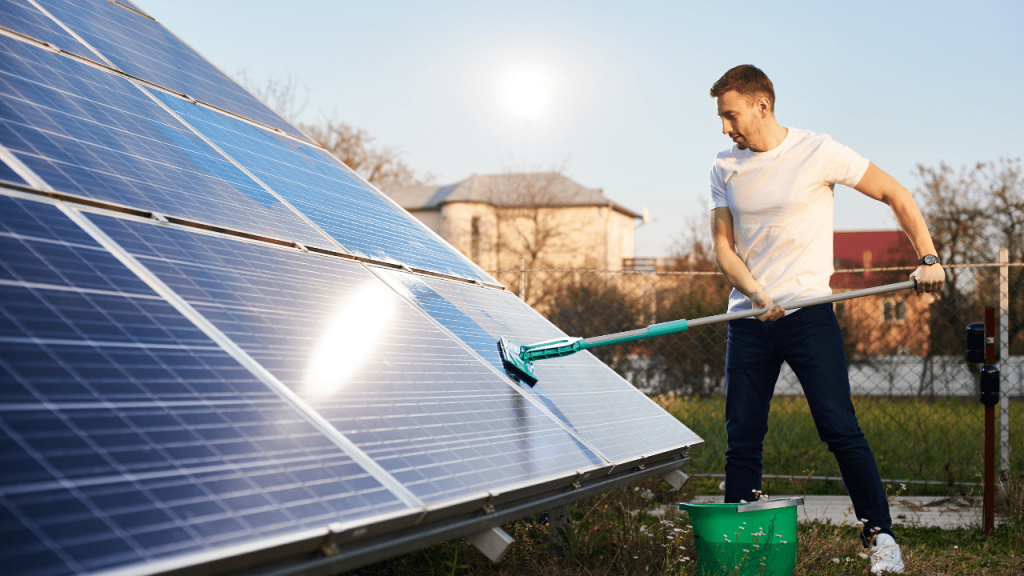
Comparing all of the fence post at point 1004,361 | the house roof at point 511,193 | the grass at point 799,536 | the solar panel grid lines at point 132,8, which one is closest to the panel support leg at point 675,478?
the grass at point 799,536

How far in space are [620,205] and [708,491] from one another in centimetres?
4811

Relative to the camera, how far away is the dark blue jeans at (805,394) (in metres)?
3.34

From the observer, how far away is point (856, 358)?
12.0m

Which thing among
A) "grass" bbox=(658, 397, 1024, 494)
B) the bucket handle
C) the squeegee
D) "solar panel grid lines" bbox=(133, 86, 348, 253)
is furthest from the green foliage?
"solar panel grid lines" bbox=(133, 86, 348, 253)

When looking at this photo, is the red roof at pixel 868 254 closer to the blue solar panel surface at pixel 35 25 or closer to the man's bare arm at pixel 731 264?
Answer: the man's bare arm at pixel 731 264

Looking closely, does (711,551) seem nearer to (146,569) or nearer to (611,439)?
(611,439)

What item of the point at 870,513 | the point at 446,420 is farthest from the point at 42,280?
the point at 870,513

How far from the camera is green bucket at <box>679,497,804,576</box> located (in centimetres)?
283

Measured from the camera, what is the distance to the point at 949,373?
10.8 m

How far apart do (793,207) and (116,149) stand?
8.88 ft

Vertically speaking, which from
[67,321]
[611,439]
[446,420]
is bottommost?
[611,439]

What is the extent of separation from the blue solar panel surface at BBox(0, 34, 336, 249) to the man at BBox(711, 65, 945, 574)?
193cm

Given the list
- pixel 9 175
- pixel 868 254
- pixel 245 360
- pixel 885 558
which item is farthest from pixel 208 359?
pixel 868 254

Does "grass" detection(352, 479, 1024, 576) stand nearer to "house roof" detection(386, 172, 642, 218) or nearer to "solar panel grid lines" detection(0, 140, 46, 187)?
"solar panel grid lines" detection(0, 140, 46, 187)
